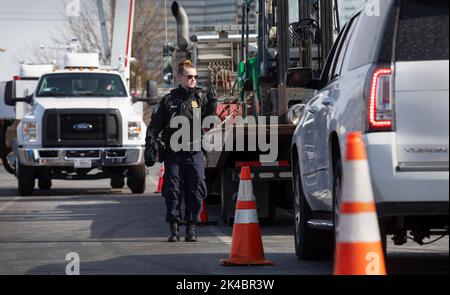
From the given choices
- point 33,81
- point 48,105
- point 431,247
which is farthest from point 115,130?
point 431,247

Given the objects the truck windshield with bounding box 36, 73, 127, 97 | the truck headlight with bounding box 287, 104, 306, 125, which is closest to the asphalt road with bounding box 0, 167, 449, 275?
the truck headlight with bounding box 287, 104, 306, 125

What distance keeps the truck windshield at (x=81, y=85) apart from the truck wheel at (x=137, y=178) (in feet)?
5.08

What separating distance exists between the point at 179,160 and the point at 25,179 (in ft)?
34.9

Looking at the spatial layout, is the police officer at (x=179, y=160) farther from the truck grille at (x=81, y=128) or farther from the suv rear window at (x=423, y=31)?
the truck grille at (x=81, y=128)

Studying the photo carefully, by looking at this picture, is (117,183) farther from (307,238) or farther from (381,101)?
(381,101)

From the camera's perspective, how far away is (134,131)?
23.5 metres

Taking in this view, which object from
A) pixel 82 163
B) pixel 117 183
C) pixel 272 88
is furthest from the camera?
pixel 117 183

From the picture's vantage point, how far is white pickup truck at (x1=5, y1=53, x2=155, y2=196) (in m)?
23.1

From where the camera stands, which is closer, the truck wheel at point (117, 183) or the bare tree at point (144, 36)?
the truck wheel at point (117, 183)

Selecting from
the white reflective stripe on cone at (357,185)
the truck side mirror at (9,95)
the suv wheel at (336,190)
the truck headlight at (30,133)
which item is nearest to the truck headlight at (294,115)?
the suv wheel at (336,190)

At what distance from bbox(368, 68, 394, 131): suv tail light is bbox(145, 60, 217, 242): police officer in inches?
212

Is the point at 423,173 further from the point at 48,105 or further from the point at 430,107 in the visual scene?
the point at 48,105

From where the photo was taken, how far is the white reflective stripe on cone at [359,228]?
6.37m

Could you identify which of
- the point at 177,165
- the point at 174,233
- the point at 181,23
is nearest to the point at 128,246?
the point at 174,233
